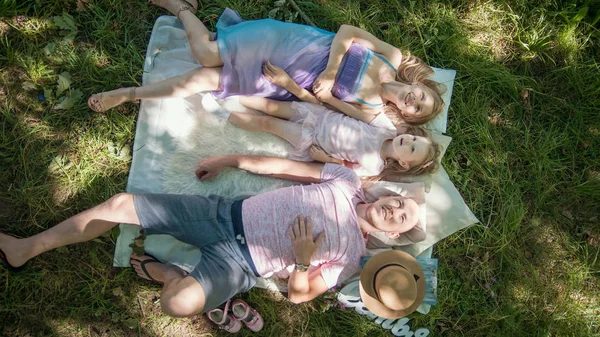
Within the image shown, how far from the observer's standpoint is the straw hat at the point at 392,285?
2.99m

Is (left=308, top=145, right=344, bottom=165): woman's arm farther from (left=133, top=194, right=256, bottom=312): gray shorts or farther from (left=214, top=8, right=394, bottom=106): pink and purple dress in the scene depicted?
(left=133, top=194, right=256, bottom=312): gray shorts

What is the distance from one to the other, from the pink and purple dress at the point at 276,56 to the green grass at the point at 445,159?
0.47m

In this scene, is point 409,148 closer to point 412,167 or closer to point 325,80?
point 412,167

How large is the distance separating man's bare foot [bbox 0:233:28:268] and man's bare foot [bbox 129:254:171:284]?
767mm

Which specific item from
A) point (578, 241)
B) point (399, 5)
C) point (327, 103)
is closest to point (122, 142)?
point (327, 103)

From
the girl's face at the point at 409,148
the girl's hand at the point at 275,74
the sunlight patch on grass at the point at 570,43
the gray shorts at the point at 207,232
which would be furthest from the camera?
the sunlight patch on grass at the point at 570,43

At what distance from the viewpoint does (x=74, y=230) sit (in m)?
3.23

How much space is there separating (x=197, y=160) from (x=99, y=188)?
799mm

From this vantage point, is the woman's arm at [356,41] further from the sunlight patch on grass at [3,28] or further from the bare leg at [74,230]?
the sunlight patch on grass at [3,28]

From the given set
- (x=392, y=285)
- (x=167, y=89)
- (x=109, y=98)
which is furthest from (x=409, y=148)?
(x=109, y=98)

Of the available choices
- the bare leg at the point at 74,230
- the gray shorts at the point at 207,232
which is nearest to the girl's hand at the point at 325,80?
the gray shorts at the point at 207,232

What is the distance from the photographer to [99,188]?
139 inches

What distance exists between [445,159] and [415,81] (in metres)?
0.80

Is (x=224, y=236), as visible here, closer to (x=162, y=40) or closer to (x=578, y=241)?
(x=162, y=40)
